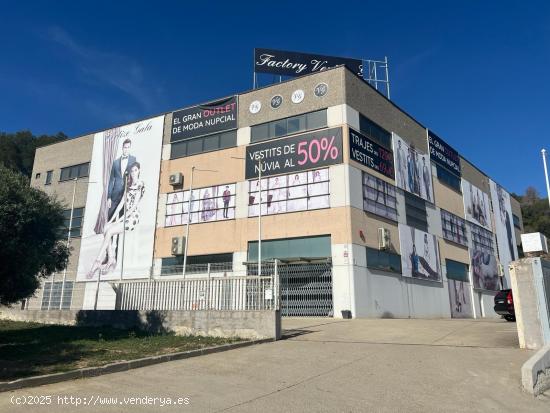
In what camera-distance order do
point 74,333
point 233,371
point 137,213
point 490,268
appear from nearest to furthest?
point 233,371 < point 74,333 < point 137,213 < point 490,268

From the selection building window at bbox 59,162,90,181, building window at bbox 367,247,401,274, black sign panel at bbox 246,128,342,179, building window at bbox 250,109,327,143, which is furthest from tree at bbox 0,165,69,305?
building window at bbox 59,162,90,181

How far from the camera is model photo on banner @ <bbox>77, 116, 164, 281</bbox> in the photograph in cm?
3039

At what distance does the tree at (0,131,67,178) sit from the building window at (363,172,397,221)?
42.8 metres

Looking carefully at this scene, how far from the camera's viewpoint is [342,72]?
Answer: 25797mm

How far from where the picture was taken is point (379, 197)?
26.6 metres

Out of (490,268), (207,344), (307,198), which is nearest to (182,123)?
(307,198)

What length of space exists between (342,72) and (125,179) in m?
17.1

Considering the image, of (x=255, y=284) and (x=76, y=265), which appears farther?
(x=76, y=265)

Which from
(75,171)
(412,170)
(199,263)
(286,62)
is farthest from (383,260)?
(75,171)

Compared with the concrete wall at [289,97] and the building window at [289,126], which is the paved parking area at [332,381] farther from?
the concrete wall at [289,97]

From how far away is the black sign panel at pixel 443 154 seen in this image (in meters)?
36.0

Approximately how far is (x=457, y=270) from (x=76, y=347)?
30.9 metres

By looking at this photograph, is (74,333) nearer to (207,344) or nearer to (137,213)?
(207,344)

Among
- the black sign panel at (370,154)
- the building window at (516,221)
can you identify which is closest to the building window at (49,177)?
the black sign panel at (370,154)
